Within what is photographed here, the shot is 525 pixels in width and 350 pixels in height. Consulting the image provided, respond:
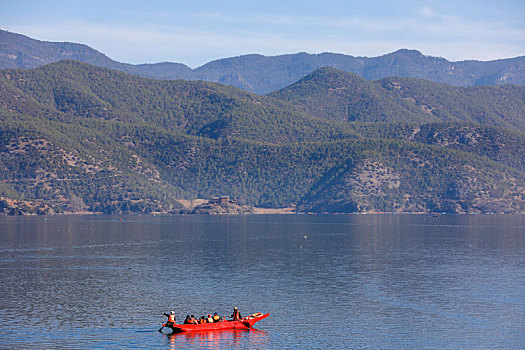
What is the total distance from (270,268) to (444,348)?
73847mm

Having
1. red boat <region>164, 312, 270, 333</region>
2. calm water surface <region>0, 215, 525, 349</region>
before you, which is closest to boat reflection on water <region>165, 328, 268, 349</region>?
calm water surface <region>0, 215, 525, 349</region>

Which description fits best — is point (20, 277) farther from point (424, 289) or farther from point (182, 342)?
point (424, 289)

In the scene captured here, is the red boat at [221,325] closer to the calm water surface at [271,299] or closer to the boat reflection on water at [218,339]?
the boat reflection on water at [218,339]

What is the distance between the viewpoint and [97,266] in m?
164

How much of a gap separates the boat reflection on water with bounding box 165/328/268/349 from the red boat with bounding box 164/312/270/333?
19.5 inches

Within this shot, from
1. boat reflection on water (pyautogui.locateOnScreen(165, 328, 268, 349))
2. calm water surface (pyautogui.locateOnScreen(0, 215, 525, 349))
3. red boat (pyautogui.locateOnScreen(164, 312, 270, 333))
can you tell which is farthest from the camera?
red boat (pyautogui.locateOnScreen(164, 312, 270, 333))

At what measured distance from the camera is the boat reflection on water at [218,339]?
9325cm

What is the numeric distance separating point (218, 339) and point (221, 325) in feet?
13.0

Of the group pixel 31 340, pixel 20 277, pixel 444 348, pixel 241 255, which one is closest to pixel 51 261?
pixel 20 277

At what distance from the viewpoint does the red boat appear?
97.8m

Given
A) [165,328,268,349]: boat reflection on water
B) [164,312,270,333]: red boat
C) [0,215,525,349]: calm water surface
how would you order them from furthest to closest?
1. [164,312,270,333]: red boat
2. [0,215,525,349]: calm water surface
3. [165,328,268,349]: boat reflection on water

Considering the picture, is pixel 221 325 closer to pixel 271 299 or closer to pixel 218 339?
pixel 218 339

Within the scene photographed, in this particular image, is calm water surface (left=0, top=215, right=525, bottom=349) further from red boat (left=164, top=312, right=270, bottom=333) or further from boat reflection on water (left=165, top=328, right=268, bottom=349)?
red boat (left=164, top=312, right=270, bottom=333)

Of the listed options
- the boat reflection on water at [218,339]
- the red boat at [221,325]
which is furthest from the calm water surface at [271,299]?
the red boat at [221,325]
